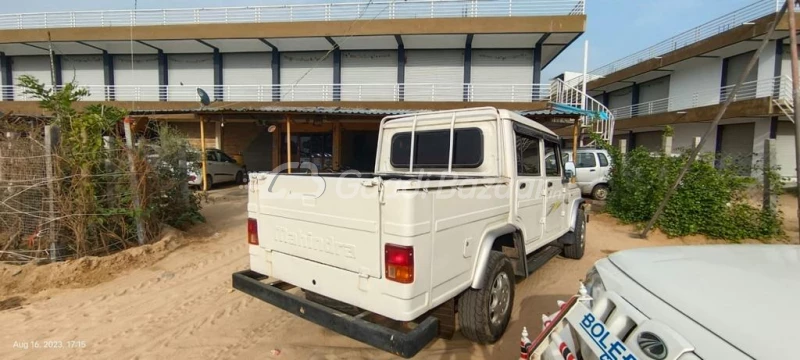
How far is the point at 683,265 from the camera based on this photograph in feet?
5.92

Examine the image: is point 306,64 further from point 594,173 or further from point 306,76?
point 594,173

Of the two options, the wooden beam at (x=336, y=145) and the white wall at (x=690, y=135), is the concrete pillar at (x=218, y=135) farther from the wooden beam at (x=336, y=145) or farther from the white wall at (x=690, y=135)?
the white wall at (x=690, y=135)

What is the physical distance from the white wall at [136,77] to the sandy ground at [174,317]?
16792 millimetres

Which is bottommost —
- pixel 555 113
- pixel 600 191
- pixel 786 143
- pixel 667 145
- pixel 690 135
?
pixel 600 191

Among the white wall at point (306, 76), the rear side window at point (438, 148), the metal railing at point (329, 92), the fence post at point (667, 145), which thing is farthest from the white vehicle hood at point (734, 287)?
the white wall at point (306, 76)

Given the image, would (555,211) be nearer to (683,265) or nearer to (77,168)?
(683,265)

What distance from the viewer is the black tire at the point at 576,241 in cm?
524

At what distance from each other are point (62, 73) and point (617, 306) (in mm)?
26088

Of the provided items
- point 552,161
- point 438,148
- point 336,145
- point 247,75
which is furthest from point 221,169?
point 552,161

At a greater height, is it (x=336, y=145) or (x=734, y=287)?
(x=336, y=145)

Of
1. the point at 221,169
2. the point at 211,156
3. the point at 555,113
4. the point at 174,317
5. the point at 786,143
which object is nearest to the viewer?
the point at 174,317

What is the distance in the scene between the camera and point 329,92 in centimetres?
1692

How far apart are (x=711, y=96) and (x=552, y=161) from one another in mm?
20571

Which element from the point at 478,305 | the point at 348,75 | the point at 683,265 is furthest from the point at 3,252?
the point at 348,75
